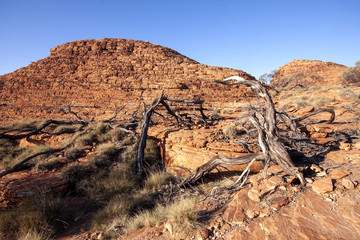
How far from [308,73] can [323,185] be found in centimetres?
3505

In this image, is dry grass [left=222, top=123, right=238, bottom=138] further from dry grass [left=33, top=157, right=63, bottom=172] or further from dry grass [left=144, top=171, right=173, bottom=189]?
dry grass [left=33, top=157, right=63, bottom=172]

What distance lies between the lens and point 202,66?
74.7ft

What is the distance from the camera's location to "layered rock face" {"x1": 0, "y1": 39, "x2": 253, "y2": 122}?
56.5ft

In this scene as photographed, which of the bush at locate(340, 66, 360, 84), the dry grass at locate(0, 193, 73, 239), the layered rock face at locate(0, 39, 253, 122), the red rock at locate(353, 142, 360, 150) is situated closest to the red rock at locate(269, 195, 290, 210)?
the red rock at locate(353, 142, 360, 150)

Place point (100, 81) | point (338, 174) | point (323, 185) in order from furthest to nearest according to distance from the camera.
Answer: point (100, 81) < point (338, 174) < point (323, 185)

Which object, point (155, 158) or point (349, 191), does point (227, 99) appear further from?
point (349, 191)

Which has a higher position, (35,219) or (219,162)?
(219,162)

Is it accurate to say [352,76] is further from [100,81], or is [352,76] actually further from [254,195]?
[100,81]

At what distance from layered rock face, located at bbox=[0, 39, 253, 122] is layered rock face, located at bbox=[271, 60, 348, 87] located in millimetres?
12738

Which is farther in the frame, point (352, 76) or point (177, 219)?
point (352, 76)

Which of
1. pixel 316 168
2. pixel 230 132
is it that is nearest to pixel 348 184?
pixel 316 168

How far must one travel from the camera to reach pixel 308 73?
28359 mm

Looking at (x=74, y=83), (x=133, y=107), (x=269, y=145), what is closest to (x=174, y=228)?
(x=269, y=145)

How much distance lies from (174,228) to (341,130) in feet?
16.5
